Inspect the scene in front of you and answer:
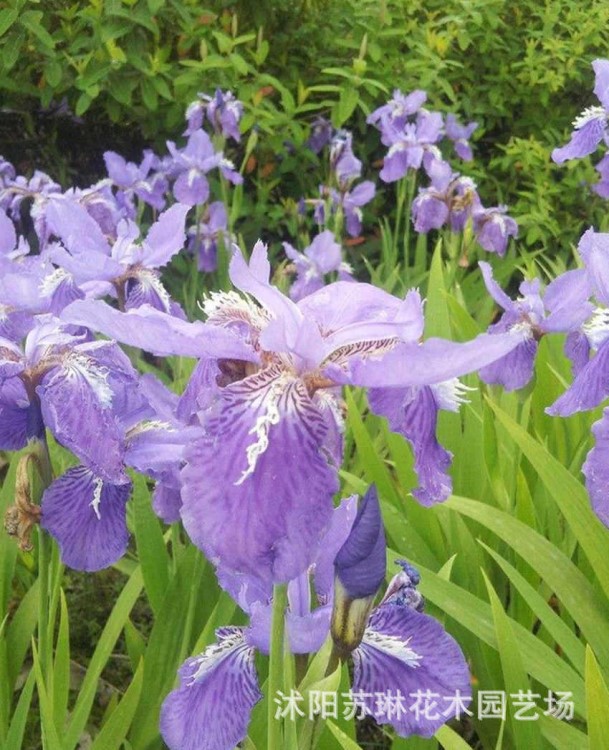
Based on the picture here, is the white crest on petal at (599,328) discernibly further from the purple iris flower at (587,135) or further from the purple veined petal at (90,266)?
the purple iris flower at (587,135)

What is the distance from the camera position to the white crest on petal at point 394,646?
36.2 inches

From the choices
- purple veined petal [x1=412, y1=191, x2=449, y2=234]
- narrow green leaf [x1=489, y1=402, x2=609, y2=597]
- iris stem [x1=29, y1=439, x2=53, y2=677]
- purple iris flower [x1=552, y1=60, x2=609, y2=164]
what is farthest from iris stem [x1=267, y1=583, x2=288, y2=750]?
purple veined petal [x1=412, y1=191, x2=449, y2=234]

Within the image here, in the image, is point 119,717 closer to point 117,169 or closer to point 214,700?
point 214,700

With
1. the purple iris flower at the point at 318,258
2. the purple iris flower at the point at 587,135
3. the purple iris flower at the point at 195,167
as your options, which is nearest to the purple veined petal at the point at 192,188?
the purple iris flower at the point at 195,167

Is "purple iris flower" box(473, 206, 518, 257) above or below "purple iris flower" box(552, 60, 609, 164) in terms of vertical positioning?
below

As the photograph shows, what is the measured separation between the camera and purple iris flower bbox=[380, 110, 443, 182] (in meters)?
Result: 3.69

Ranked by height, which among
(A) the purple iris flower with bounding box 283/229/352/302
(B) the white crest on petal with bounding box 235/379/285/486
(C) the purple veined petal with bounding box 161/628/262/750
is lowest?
(A) the purple iris flower with bounding box 283/229/352/302

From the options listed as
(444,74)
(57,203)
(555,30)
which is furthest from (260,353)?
(555,30)

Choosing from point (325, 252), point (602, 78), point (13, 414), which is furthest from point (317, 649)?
point (325, 252)

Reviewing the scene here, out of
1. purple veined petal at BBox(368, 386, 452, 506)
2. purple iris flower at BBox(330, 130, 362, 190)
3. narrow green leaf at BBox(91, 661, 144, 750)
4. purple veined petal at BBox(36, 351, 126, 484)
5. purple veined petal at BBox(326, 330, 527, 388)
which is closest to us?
purple veined petal at BBox(326, 330, 527, 388)

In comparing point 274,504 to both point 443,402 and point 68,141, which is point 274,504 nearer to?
point 443,402

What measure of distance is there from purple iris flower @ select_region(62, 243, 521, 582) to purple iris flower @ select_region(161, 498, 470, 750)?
0.15 meters

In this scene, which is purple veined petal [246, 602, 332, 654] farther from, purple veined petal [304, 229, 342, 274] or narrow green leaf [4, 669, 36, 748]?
purple veined petal [304, 229, 342, 274]

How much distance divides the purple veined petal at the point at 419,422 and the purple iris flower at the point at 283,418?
72 mm
